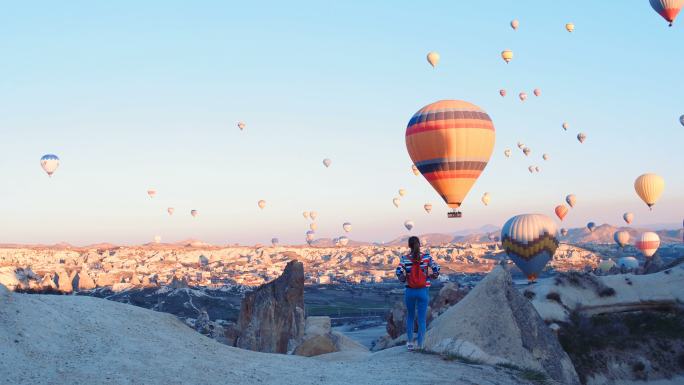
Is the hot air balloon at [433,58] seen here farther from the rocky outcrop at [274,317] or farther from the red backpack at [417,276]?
the red backpack at [417,276]

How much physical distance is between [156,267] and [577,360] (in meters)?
172

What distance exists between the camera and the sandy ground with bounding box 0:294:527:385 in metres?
10.5

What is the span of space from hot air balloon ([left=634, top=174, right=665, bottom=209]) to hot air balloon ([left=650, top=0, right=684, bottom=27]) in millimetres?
30528

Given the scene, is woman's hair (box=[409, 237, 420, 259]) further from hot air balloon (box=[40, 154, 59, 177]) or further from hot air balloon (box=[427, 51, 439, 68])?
hot air balloon (box=[40, 154, 59, 177])

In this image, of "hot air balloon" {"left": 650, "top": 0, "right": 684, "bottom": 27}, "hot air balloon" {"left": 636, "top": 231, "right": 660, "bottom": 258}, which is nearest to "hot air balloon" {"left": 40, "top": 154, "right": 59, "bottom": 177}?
"hot air balloon" {"left": 650, "top": 0, "right": 684, "bottom": 27}

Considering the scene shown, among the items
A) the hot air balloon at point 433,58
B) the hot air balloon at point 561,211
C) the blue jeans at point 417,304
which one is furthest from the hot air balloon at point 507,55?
Result: the blue jeans at point 417,304

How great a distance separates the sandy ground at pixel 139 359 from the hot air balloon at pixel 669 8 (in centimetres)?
5301

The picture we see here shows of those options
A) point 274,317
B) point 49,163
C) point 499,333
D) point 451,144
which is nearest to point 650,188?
point 451,144

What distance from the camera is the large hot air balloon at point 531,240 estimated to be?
185ft

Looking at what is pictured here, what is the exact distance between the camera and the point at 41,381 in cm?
997

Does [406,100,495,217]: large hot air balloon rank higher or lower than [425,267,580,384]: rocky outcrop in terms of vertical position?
higher

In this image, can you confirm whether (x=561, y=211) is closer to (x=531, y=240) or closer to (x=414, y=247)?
(x=531, y=240)

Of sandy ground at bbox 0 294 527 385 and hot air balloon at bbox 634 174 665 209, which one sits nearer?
sandy ground at bbox 0 294 527 385

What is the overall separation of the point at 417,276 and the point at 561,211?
303ft
